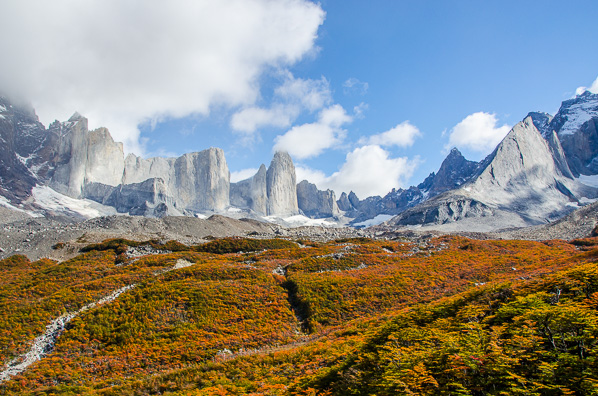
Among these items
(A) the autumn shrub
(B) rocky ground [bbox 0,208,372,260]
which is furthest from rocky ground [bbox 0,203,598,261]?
(A) the autumn shrub

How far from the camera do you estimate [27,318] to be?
22609 millimetres

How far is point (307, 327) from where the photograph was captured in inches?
902

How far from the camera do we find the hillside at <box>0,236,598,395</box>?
23.7 ft

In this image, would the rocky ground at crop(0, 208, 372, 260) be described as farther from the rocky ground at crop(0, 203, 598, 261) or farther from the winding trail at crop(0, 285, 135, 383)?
the winding trail at crop(0, 285, 135, 383)

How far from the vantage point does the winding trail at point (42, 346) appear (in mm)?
17328

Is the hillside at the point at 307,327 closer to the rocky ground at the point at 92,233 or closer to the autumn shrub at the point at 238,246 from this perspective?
the autumn shrub at the point at 238,246

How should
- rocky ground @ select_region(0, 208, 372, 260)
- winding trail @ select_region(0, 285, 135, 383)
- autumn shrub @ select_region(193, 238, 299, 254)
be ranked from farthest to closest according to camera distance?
rocky ground @ select_region(0, 208, 372, 260), autumn shrub @ select_region(193, 238, 299, 254), winding trail @ select_region(0, 285, 135, 383)

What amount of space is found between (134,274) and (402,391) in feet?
111

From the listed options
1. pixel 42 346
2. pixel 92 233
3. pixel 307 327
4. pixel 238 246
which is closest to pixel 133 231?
pixel 92 233

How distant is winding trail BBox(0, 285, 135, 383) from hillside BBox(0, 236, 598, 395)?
0.13 metres

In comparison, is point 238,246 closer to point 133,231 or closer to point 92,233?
point 92,233

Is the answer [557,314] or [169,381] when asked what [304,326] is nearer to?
[169,381]

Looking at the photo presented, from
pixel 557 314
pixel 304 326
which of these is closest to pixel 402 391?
pixel 557 314

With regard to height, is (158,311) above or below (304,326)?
above
